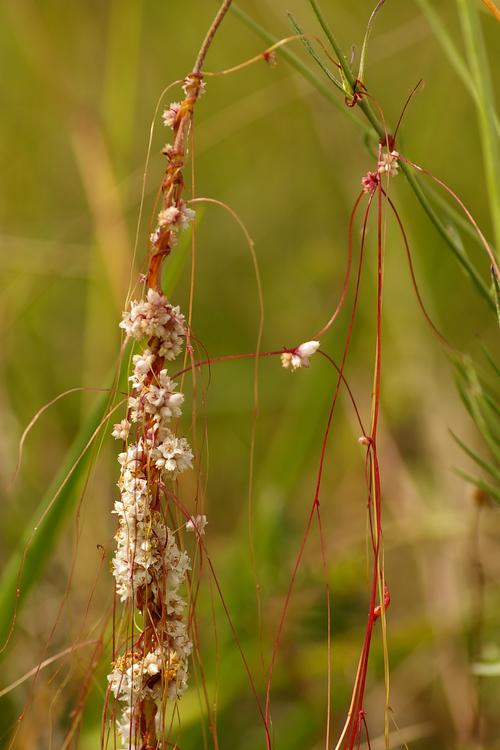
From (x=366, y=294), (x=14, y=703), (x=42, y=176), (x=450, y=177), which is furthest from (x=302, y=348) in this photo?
(x=42, y=176)

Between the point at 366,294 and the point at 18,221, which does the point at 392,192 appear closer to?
the point at 366,294

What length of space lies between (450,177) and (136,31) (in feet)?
1.64

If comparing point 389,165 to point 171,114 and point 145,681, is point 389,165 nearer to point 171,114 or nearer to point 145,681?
point 171,114

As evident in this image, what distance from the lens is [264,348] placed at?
1.33m

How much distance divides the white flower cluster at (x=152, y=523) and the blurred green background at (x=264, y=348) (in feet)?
0.32

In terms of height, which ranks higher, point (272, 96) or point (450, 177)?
point (272, 96)

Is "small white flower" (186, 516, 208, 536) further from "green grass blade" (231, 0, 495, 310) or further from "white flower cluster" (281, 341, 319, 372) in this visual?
"green grass blade" (231, 0, 495, 310)

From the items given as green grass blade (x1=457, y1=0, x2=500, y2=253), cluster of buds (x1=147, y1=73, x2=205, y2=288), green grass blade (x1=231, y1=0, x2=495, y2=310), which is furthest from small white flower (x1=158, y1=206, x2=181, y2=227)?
green grass blade (x1=457, y1=0, x2=500, y2=253)

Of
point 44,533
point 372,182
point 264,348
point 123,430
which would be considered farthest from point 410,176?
point 264,348

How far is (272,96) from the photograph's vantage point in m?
1.48

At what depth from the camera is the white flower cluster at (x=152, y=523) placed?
32 centimetres

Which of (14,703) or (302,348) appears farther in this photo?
(14,703)

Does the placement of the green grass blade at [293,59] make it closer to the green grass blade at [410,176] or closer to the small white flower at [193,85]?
the green grass blade at [410,176]

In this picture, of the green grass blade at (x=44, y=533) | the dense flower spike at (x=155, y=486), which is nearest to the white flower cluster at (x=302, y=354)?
the dense flower spike at (x=155, y=486)
